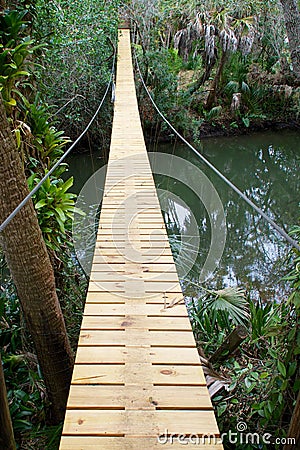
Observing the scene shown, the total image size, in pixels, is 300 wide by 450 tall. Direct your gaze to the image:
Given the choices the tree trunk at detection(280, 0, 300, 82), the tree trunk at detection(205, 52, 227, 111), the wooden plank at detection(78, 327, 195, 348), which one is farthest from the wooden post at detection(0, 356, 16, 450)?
the tree trunk at detection(205, 52, 227, 111)

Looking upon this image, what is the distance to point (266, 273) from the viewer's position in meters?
4.02

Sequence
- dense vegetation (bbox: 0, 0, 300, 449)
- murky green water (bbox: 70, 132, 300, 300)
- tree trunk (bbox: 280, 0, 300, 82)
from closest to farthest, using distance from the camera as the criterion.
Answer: dense vegetation (bbox: 0, 0, 300, 449)
murky green water (bbox: 70, 132, 300, 300)
tree trunk (bbox: 280, 0, 300, 82)

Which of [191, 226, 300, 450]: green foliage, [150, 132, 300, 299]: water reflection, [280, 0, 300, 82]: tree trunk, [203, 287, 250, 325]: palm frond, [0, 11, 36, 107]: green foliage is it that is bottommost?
[150, 132, 300, 299]: water reflection

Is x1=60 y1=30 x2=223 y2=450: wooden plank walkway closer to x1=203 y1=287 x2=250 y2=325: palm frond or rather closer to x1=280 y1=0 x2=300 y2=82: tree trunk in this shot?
x1=203 y1=287 x2=250 y2=325: palm frond

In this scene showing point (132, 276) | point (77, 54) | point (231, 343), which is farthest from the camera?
point (77, 54)

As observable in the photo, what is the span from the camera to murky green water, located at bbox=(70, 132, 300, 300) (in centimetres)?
395

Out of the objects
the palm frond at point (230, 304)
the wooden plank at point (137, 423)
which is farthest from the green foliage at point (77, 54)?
the wooden plank at point (137, 423)

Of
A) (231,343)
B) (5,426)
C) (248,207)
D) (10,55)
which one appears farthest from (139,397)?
(248,207)

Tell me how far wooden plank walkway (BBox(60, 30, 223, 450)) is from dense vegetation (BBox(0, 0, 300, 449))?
1.11 feet

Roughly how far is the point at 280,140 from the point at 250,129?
0.69m

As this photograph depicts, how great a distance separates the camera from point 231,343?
1.99 meters

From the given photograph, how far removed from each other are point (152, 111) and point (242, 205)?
265cm

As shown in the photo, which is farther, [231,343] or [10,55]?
[231,343]

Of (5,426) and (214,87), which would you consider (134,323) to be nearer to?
A: (5,426)
